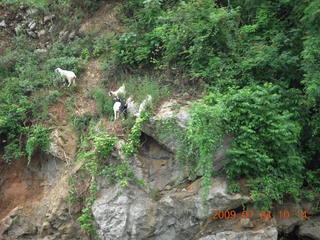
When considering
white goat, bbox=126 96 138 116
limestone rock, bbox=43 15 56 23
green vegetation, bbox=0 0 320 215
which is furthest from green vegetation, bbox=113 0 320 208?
limestone rock, bbox=43 15 56 23

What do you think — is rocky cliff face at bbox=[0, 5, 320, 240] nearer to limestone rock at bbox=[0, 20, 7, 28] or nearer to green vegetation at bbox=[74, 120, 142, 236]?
green vegetation at bbox=[74, 120, 142, 236]

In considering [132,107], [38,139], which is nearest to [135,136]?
[132,107]

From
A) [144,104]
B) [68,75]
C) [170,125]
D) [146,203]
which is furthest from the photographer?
[68,75]

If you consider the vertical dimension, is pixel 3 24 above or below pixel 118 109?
below

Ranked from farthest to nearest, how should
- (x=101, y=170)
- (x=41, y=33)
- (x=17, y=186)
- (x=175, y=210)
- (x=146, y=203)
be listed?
1. (x=41, y=33)
2. (x=17, y=186)
3. (x=101, y=170)
4. (x=146, y=203)
5. (x=175, y=210)

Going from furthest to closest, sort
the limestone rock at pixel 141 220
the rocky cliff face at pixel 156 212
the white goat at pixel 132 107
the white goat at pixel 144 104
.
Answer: the white goat at pixel 132 107 < the white goat at pixel 144 104 < the limestone rock at pixel 141 220 < the rocky cliff face at pixel 156 212

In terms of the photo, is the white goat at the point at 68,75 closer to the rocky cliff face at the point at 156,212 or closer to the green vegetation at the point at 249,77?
the green vegetation at the point at 249,77

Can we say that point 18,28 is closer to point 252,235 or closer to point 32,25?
point 32,25

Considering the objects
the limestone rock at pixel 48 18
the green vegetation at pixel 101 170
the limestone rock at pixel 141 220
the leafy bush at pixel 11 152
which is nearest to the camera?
the limestone rock at pixel 141 220

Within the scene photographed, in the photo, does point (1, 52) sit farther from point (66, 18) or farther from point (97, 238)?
point (97, 238)
